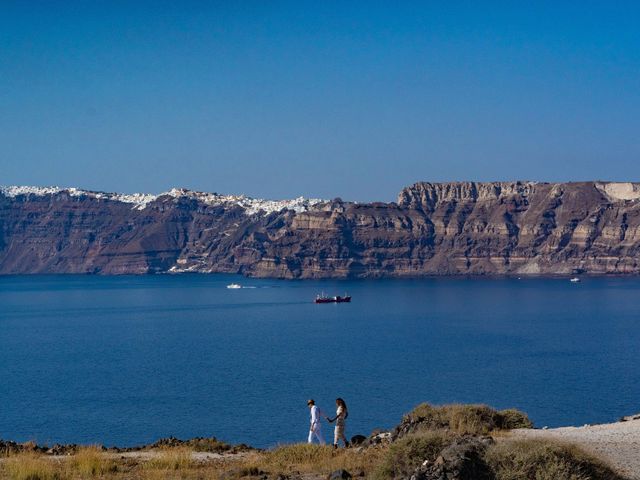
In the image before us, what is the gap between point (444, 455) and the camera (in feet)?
47.4

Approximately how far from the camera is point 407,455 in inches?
603

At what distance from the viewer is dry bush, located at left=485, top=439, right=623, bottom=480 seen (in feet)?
46.7

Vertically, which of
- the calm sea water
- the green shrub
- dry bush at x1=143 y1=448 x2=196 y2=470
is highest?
the green shrub

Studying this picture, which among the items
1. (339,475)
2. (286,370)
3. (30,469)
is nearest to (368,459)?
(339,475)

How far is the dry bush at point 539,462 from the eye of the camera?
14227 millimetres

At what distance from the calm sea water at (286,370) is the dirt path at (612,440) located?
62.2 ft

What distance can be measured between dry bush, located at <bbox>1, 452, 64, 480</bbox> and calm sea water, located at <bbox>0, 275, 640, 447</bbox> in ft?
72.8

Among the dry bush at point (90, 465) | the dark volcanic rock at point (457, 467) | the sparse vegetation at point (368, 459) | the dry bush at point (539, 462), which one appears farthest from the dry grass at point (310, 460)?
the dry bush at point (539, 462)

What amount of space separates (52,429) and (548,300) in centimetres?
15343

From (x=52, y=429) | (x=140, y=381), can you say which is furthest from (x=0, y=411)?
(x=140, y=381)

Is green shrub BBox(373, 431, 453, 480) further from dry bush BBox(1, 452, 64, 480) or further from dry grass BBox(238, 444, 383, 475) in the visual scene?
dry bush BBox(1, 452, 64, 480)

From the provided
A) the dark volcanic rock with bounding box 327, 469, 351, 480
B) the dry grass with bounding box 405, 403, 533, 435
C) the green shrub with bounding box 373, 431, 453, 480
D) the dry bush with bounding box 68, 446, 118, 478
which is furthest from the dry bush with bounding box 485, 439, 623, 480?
the dry bush with bounding box 68, 446, 118, 478

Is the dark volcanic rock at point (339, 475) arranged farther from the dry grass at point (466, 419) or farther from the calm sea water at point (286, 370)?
the calm sea water at point (286, 370)

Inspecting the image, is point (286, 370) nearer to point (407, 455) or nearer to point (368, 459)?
point (368, 459)
